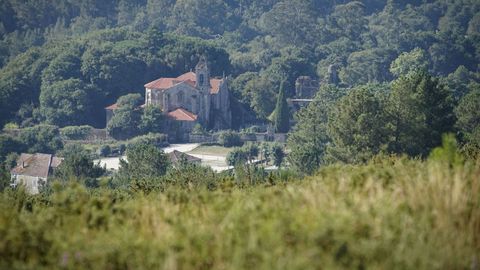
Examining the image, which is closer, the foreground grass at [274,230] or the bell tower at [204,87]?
the foreground grass at [274,230]

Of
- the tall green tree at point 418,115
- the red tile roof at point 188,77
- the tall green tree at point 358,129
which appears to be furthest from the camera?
the red tile roof at point 188,77

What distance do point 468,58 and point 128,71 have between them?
4744 centimetres

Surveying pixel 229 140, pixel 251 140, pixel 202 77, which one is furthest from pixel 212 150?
pixel 202 77

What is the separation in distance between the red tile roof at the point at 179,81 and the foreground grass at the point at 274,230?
80.8 m

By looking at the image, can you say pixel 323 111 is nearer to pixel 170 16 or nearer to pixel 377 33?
pixel 377 33

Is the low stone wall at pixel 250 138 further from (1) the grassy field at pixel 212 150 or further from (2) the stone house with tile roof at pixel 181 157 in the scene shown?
(2) the stone house with tile roof at pixel 181 157

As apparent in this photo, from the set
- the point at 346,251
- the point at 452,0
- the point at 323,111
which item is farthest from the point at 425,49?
the point at 346,251

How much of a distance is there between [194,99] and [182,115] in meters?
3.71

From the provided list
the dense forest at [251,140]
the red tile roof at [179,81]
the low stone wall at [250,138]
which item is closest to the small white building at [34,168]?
the dense forest at [251,140]

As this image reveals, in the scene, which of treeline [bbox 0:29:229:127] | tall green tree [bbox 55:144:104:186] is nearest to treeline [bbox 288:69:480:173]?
tall green tree [bbox 55:144:104:186]

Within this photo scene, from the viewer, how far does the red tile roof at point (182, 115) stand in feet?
297

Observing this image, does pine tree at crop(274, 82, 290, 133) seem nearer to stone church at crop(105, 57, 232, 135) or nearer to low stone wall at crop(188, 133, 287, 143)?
low stone wall at crop(188, 133, 287, 143)

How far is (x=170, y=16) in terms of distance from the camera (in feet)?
552

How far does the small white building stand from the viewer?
225ft
